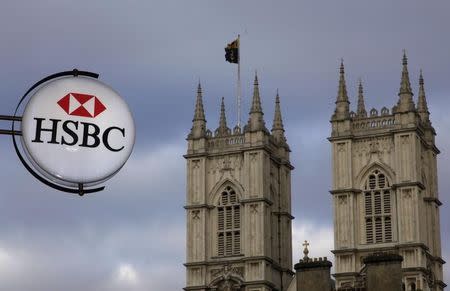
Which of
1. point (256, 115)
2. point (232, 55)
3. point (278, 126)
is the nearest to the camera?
point (256, 115)

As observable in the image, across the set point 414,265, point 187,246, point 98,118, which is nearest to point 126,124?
point 98,118

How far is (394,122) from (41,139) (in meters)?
62.9

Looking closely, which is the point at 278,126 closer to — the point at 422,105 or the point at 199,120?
the point at 199,120

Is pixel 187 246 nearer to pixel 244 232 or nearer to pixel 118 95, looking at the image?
pixel 244 232

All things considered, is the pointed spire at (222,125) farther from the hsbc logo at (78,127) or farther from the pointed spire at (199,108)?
the hsbc logo at (78,127)

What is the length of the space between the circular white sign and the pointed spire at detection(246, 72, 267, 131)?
213 ft

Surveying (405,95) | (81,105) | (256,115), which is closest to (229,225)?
(256,115)

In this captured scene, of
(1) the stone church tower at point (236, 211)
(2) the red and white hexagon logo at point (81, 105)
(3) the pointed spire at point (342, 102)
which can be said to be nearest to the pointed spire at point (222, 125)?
(1) the stone church tower at point (236, 211)

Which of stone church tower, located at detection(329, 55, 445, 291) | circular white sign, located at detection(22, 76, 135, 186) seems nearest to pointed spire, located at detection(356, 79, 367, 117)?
stone church tower, located at detection(329, 55, 445, 291)

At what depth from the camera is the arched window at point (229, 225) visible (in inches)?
2694

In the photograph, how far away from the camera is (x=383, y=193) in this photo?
65688 mm

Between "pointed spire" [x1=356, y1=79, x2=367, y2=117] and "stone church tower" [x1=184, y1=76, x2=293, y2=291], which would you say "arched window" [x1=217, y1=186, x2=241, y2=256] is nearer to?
"stone church tower" [x1=184, y1=76, x2=293, y2=291]

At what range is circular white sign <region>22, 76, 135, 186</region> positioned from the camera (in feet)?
14.6

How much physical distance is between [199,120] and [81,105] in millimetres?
67397
